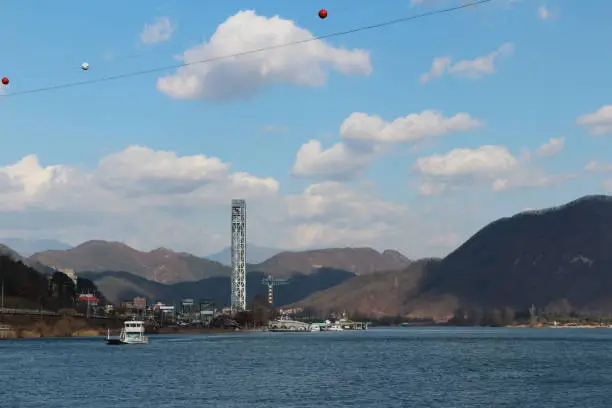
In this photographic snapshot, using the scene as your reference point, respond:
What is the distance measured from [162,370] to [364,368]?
28.5 meters

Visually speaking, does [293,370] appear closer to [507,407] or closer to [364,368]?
[364,368]

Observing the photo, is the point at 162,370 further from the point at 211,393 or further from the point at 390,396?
the point at 390,396

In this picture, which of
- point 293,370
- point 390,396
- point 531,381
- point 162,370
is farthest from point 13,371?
point 531,381

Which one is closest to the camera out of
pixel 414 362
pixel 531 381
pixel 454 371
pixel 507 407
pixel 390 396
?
pixel 507 407

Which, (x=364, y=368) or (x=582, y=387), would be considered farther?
(x=364, y=368)

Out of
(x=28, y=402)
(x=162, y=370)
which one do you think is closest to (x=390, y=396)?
(x=28, y=402)

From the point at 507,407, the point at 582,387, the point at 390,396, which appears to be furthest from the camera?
the point at 582,387

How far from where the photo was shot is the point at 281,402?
77.3 metres

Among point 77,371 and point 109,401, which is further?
point 77,371

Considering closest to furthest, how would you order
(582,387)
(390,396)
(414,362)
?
1. (390,396)
2. (582,387)
3. (414,362)

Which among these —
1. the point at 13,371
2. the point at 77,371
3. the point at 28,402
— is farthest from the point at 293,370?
the point at 28,402

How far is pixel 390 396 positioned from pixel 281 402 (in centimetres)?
1147

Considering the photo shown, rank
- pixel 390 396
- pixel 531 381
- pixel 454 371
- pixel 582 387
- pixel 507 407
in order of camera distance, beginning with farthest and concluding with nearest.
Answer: pixel 454 371 < pixel 531 381 < pixel 582 387 < pixel 390 396 < pixel 507 407

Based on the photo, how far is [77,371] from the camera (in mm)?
116562
